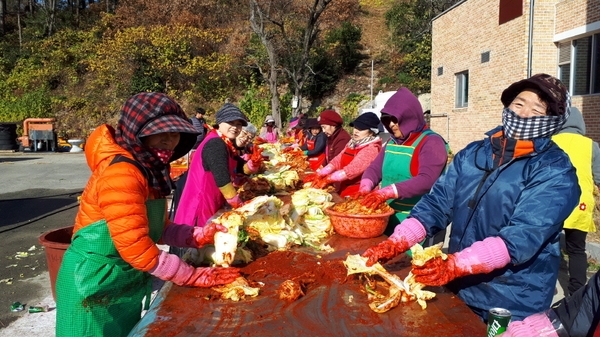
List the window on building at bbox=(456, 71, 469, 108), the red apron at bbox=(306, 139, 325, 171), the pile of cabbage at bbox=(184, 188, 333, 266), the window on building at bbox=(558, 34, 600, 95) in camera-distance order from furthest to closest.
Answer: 1. the window on building at bbox=(456, 71, 469, 108)
2. the window on building at bbox=(558, 34, 600, 95)
3. the red apron at bbox=(306, 139, 325, 171)
4. the pile of cabbage at bbox=(184, 188, 333, 266)

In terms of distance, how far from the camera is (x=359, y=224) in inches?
126

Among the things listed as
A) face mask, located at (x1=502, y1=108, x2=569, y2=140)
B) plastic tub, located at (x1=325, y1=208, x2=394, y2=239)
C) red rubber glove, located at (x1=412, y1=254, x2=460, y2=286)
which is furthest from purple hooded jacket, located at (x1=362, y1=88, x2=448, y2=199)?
red rubber glove, located at (x1=412, y1=254, x2=460, y2=286)

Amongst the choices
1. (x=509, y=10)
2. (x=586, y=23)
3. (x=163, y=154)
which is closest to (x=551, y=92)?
(x=163, y=154)

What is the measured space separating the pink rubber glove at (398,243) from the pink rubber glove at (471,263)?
0.99ft

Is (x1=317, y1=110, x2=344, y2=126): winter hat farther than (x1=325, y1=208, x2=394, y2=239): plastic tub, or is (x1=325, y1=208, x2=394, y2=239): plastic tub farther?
(x1=317, y1=110, x2=344, y2=126): winter hat

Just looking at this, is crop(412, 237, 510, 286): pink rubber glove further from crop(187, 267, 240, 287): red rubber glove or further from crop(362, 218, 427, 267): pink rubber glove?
crop(187, 267, 240, 287): red rubber glove

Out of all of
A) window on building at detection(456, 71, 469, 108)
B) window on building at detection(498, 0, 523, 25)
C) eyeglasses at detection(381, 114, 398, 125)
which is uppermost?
window on building at detection(498, 0, 523, 25)

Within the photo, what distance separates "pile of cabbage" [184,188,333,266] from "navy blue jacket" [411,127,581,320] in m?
1.01

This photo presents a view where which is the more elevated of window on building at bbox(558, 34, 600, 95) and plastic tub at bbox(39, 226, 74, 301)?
window on building at bbox(558, 34, 600, 95)

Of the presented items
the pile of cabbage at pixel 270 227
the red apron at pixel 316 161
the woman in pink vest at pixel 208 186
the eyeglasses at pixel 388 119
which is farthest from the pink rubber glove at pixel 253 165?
the eyeglasses at pixel 388 119

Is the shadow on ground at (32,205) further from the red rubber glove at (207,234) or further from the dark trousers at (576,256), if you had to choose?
the dark trousers at (576,256)

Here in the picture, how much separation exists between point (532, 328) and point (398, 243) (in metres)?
0.80

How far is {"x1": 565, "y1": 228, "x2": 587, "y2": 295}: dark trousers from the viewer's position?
441cm

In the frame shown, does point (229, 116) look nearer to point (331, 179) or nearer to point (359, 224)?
point (331, 179)
